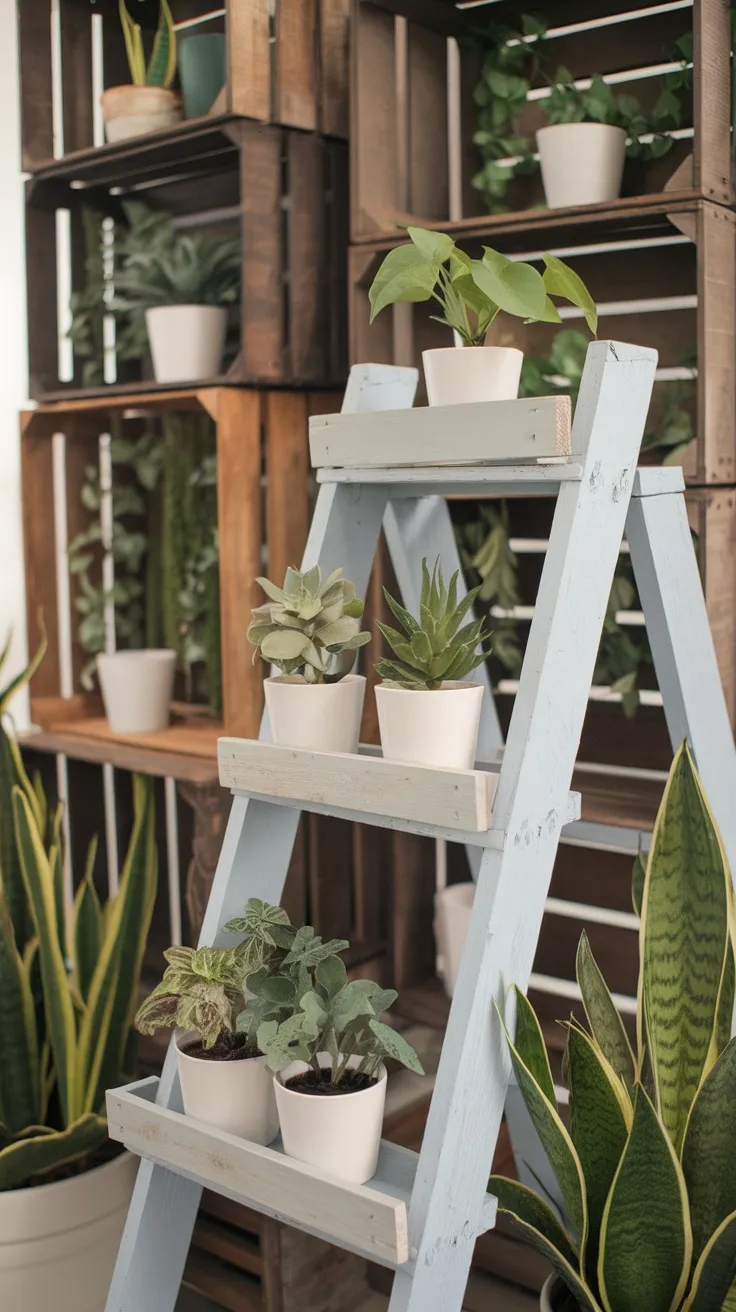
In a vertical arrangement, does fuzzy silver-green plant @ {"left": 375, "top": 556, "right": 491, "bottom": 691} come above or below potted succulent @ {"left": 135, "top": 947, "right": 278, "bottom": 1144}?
above

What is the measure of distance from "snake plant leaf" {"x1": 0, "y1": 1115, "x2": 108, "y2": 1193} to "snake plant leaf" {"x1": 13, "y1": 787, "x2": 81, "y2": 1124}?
0.08m

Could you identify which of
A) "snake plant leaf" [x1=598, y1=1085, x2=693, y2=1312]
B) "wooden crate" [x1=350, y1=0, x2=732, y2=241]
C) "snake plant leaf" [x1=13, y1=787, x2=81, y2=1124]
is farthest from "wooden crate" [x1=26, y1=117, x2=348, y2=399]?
"snake plant leaf" [x1=598, y1=1085, x2=693, y2=1312]

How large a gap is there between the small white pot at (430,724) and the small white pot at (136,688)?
0.98 metres

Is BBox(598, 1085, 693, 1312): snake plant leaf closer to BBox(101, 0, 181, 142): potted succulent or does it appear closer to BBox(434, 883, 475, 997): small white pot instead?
BBox(434, 883, 475, 997): small white pot

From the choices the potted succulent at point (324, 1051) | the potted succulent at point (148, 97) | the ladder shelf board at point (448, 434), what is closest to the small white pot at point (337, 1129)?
the potted succulent at point (324, 1051)

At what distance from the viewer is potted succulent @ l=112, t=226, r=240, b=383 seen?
2.04 meters

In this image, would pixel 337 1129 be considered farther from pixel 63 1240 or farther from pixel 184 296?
pixel 184 296

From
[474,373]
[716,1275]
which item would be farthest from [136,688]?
[716,1275]

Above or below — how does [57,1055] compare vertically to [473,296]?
below

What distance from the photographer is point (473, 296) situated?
4.25ft

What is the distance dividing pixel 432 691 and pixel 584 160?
0.86 meters

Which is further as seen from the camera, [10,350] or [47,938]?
[10,350]

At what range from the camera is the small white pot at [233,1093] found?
1.27m

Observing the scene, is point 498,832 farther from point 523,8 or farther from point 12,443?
point 12,443
